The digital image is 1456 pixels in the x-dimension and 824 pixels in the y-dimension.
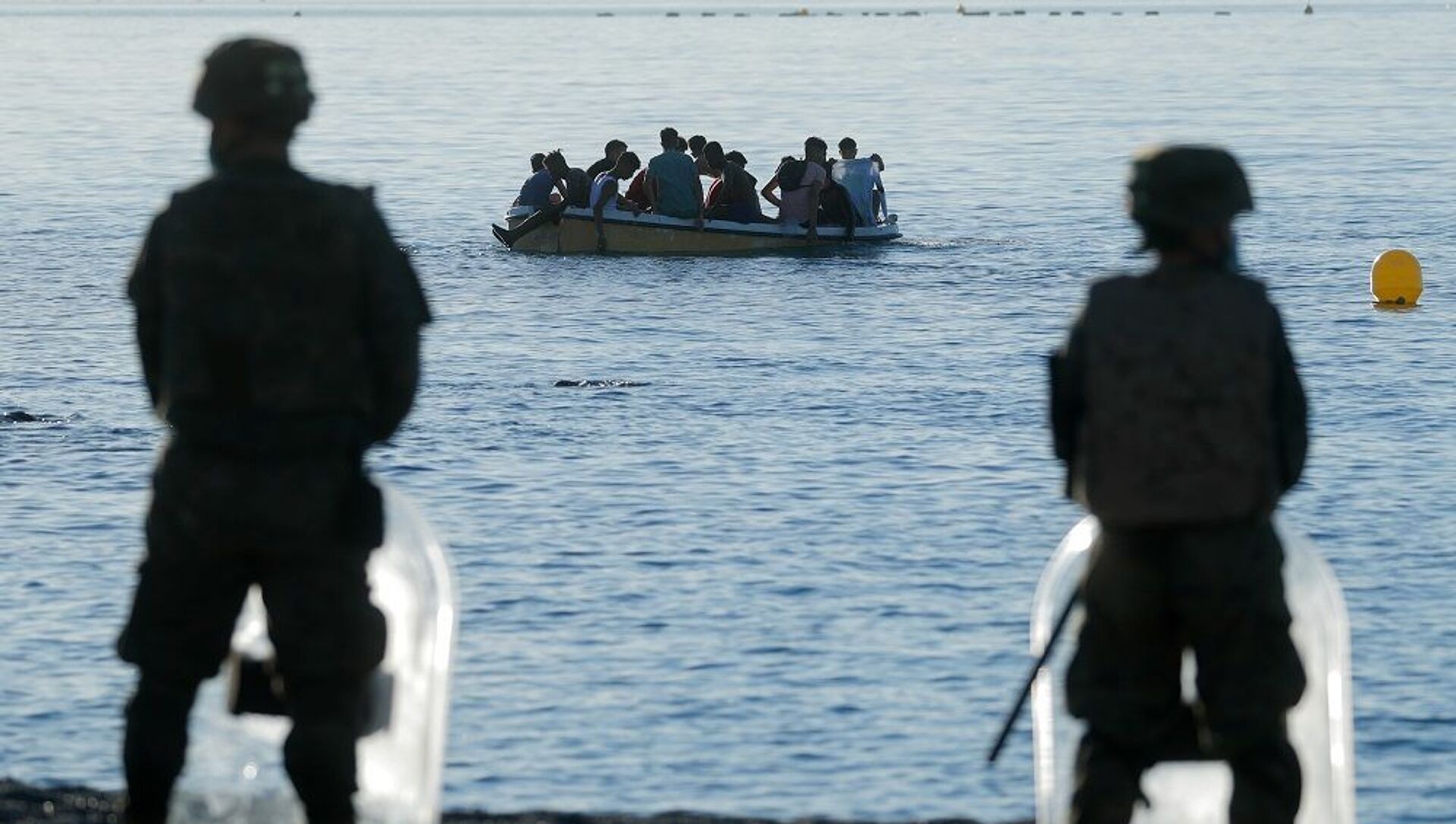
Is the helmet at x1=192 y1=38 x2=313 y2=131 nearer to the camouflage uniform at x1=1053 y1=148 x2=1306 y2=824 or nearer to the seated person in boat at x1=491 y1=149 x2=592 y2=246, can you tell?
the camouflage uniform at x1=1053 y1=148 x2=1306 y2=824

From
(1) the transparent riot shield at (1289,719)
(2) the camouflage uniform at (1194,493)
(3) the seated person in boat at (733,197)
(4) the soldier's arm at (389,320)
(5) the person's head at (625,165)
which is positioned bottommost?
(3) the seated person in boat at (733,197)

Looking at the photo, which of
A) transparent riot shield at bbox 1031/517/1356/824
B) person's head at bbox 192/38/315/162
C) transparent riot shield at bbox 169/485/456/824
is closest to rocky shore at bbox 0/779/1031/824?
transparent riot shield at bbox 169/485/456/824

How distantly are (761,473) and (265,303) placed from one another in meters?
12.5

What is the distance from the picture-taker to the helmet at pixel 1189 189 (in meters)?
5.48

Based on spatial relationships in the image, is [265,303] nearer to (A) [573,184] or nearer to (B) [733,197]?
(A) [573,184]

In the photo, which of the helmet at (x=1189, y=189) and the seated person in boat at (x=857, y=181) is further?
the seated person in boat at (x=857, y=181)

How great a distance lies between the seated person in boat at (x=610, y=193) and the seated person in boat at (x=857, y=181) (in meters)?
2.04

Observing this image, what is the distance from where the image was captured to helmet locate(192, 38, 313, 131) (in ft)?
18.0

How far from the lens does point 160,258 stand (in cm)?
556

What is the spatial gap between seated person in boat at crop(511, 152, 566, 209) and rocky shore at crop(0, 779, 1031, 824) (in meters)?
20.7

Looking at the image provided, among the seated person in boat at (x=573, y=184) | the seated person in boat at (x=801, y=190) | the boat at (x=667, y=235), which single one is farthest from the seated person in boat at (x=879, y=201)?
the seated person in boat at (x=573, y=184)

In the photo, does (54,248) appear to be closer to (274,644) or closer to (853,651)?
(853,651)

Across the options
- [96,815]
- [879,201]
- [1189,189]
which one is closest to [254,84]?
[1189,189]

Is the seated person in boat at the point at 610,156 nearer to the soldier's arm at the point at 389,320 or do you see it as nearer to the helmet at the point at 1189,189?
the soldier's arm at the point at 389,320
